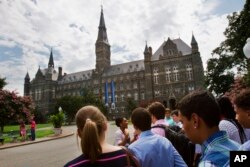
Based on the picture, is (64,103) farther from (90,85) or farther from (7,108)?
(7,108)

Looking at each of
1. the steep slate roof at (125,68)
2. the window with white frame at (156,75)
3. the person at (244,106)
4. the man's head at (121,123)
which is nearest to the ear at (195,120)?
the person at (244,106)

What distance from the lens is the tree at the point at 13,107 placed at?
24672 millimetres

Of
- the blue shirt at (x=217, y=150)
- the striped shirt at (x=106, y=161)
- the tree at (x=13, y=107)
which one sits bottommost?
the striped shirt at (x=106, y=161)

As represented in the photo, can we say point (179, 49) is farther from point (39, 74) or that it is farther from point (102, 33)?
point (39, 74)

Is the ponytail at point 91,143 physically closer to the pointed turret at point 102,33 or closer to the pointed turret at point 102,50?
the pointed turret at point 102,50

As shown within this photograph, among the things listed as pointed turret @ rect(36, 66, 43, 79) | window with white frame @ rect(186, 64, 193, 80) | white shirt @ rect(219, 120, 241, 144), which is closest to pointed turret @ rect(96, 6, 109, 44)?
pointed turret @ rect(36, 66, 43, 79)

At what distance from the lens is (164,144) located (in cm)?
325

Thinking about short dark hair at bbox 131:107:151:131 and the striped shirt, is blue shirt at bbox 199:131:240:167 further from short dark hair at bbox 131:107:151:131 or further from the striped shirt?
short dark hair at bbox 131:107:151:131

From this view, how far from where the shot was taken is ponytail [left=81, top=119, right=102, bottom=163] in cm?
215

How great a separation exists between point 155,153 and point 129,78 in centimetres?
8464

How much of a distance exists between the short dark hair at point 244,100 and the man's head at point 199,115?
3.50 feet

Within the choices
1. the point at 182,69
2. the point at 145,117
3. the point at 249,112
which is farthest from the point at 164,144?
the point at 182,69

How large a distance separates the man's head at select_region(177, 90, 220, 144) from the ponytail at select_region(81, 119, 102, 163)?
2.64ft

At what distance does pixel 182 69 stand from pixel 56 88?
63080 mm
